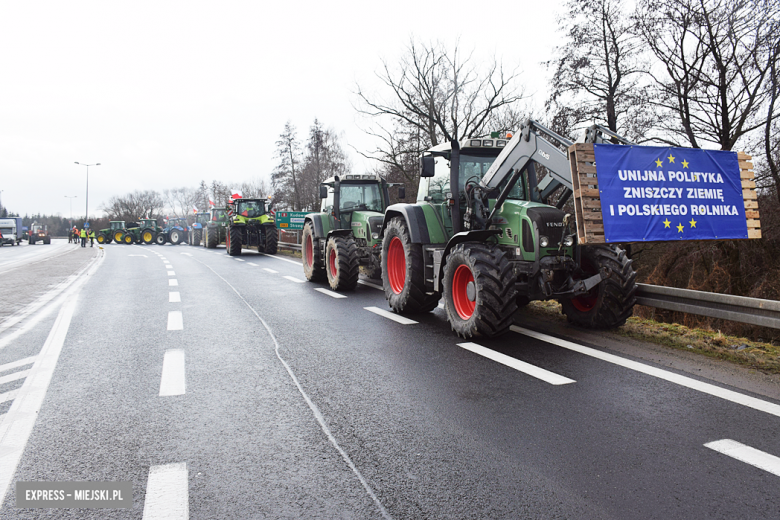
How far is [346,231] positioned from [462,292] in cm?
543

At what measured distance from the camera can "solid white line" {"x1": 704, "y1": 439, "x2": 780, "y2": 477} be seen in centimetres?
314

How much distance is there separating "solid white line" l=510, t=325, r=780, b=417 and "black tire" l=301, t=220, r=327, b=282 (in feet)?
23.6

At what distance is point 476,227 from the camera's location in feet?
24.0

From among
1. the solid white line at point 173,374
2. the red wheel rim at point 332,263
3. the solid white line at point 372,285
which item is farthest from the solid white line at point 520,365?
the red wheel rim at point 332,263

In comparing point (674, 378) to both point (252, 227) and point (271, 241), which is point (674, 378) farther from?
point (252, 227)

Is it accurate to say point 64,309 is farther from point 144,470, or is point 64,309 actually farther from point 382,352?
point 144,470

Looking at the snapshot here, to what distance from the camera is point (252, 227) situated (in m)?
26.3

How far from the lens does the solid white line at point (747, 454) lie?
3141mm

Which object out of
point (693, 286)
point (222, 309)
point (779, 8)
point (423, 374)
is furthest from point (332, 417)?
point (779, 8)

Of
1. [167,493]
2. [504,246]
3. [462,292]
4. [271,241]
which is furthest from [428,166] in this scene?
[271,241]

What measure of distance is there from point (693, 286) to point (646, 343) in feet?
31.2

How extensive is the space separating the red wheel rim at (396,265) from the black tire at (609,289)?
3.05 metres

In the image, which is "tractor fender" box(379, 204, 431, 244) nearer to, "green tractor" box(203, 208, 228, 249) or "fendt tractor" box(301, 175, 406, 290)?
"fendt tractor" box(301, 175, 406, 290)

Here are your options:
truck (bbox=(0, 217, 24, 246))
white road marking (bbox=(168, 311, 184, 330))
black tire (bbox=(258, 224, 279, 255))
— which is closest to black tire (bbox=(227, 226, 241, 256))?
black tire (bbox=(258, 224, 279, 255))
